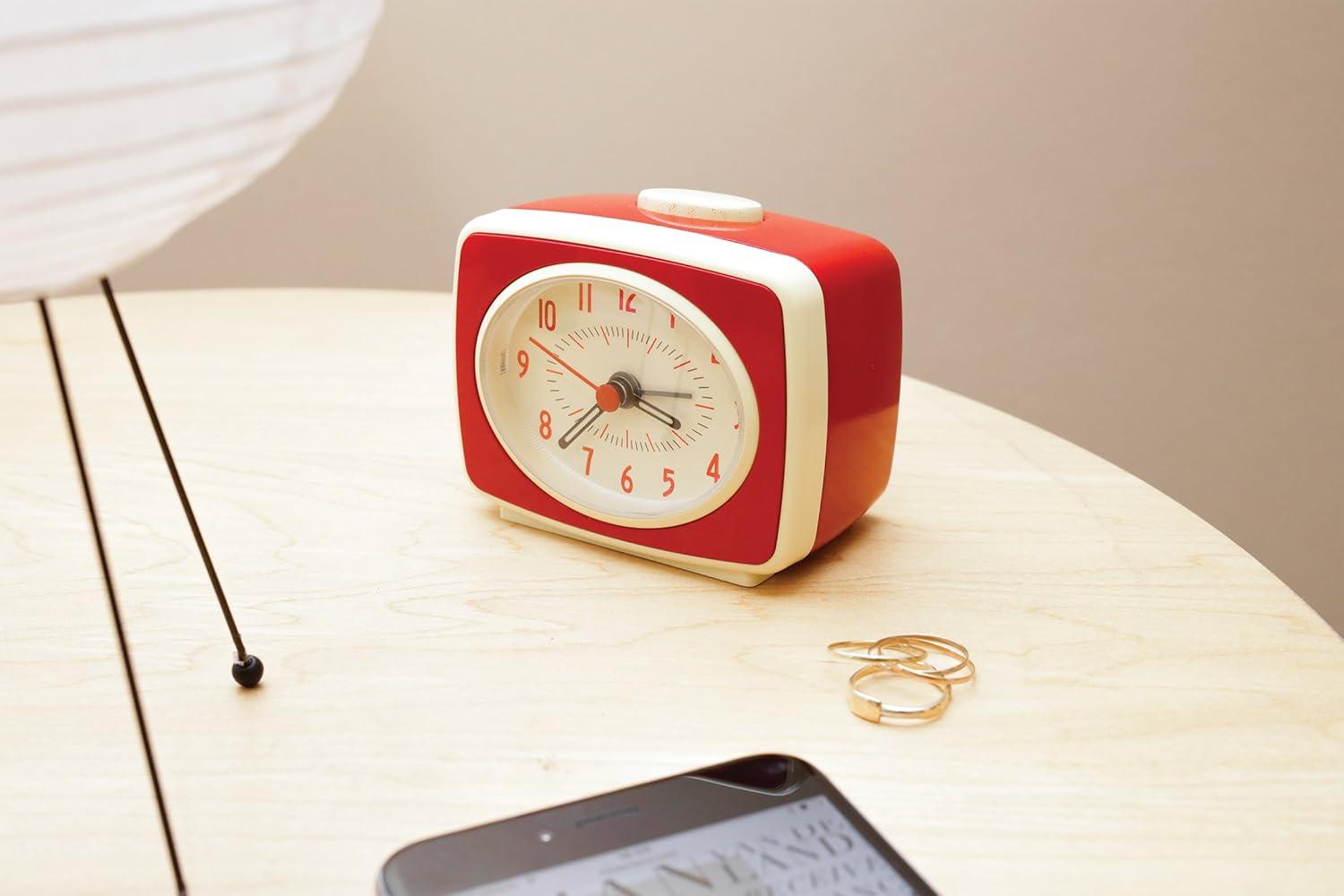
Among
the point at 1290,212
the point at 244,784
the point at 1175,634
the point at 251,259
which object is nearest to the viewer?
the point at 244,784

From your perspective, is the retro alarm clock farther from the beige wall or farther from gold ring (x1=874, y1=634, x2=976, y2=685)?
the beige wall

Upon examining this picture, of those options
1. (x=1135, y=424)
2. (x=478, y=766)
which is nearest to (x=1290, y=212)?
(x=1135, y=424)

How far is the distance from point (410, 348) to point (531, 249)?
37cm

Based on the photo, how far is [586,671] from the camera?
0.56m

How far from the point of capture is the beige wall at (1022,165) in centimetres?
154

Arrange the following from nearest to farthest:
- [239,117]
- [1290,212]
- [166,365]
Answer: [239,117], [166,365], [1290,212]

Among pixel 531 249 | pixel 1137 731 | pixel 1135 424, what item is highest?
pixel 531 249

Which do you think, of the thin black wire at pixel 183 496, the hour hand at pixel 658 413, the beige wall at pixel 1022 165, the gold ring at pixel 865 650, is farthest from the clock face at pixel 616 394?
the beige wall at pixel 1022 165

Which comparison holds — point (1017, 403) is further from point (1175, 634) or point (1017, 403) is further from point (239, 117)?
point (239, 117)

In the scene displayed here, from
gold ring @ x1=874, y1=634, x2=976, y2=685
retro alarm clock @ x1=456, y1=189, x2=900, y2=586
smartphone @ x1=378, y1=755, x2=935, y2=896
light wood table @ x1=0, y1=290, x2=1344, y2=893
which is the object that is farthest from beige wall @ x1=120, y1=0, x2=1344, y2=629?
smartphone @ x1=378, y1=755, x2=935, y2=896

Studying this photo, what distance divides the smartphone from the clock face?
0.73ft

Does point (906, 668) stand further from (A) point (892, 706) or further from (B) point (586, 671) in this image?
(B) point (586, 671)

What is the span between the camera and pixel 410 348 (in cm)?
101

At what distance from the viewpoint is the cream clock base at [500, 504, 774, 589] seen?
0.66 meters
